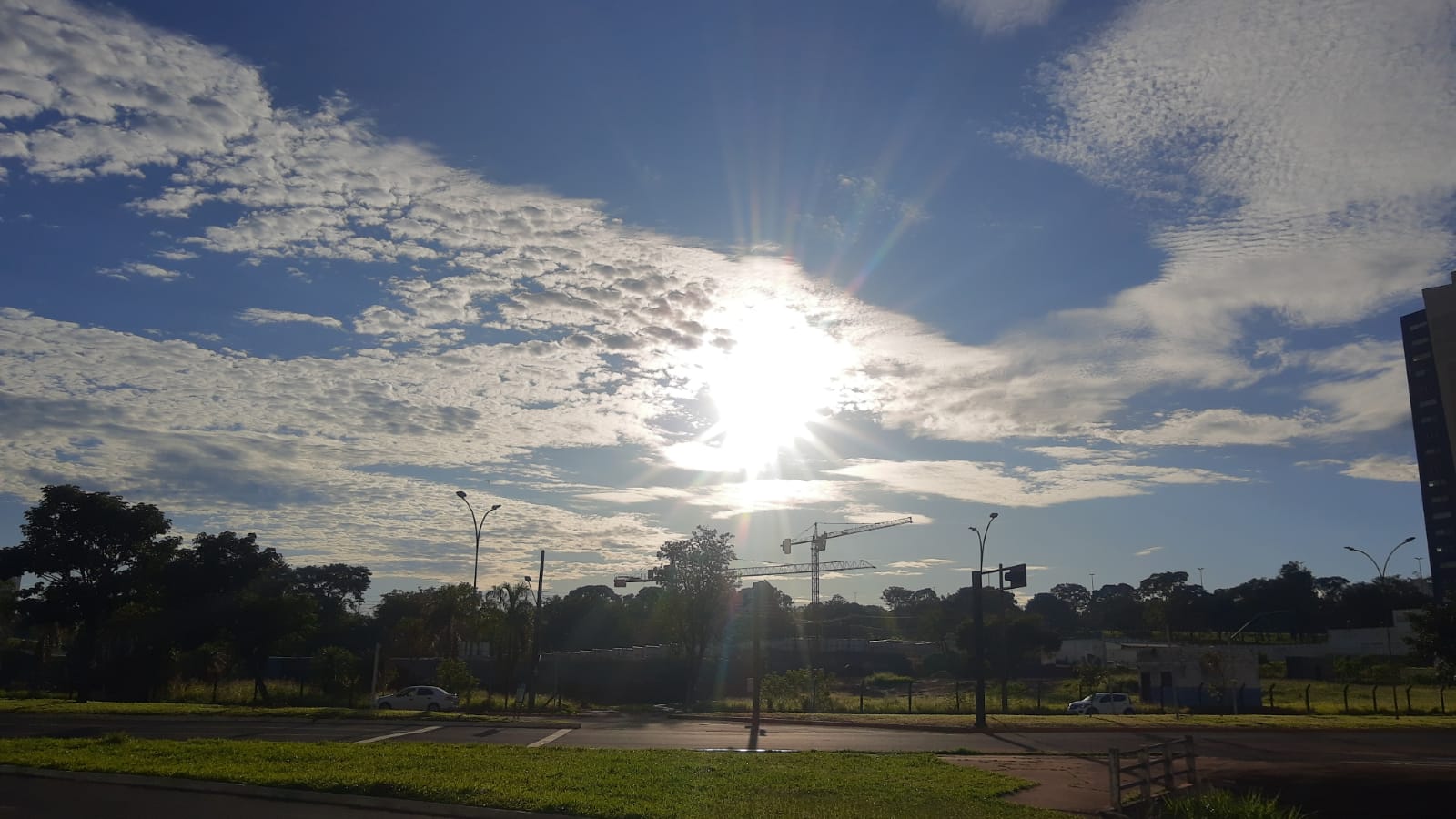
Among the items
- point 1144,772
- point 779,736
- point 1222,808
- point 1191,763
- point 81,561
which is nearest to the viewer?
point 1222,808

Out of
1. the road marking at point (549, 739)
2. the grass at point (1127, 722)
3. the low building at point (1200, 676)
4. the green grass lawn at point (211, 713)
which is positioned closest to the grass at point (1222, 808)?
the road marking at point (549, 739)

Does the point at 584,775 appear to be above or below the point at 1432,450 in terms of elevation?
below

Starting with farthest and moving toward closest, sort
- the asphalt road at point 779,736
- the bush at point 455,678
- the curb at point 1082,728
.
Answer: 1. the bush at point 455,678
2. the curb at point 1082,728
3. the asphalt road at point 779,736

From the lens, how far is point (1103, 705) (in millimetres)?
50656

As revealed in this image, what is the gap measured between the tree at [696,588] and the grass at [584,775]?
109 ft

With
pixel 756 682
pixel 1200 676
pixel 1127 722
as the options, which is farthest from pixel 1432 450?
pixel 756 682

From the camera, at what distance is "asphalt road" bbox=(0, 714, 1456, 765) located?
1080 inches

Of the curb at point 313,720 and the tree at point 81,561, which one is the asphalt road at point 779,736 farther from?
the tree at point 81,561

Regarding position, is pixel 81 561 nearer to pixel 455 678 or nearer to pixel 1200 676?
pixel 455 678

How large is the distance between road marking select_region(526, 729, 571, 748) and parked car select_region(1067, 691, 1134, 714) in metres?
29.3

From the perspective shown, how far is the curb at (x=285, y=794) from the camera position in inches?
597

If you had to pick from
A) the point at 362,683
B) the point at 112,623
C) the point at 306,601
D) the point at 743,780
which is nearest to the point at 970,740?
the point at 743,780

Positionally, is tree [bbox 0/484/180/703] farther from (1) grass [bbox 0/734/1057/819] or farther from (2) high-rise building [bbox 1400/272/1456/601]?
(2) high-rise building [bbox 1400/272/1456/601]

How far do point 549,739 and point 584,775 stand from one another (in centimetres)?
1116
